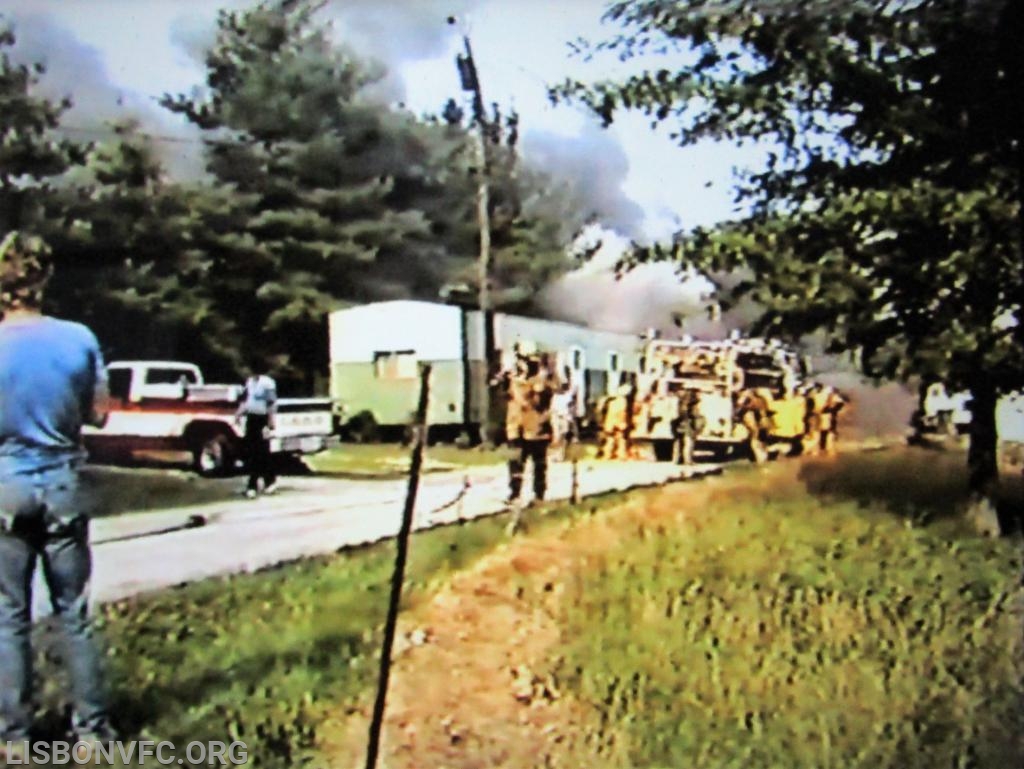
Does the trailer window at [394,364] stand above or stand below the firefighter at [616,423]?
above

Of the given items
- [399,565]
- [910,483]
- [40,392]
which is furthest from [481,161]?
[910,483]

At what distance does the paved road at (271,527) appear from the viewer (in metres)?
1.88

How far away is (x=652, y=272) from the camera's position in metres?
2.18

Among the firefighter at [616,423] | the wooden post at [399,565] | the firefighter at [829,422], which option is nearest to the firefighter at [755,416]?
the firefighter at [829,422]

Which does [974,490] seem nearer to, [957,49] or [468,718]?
[957,49]

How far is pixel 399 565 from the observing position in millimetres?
1988

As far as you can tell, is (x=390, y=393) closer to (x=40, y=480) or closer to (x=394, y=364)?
(x=394, y=364)

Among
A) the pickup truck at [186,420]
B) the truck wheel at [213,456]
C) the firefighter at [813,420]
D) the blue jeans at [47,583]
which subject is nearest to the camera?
the blue jeans at [47,583]

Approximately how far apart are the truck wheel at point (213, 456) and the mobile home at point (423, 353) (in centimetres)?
21

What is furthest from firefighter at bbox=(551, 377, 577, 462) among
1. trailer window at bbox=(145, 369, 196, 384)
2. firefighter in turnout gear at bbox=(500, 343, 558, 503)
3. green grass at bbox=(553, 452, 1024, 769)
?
trailer window at bbox=(145, 369, 196, 384)

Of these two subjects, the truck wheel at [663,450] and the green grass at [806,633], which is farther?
the truck wheel at [663,450]

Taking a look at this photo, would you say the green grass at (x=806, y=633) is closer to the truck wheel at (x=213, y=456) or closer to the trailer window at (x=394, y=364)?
the trailer window at (x=394, y=364)

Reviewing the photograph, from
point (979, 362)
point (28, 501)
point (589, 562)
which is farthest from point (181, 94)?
point (979, 362)

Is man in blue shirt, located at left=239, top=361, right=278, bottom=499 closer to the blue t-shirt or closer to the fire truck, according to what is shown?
the blue t-shirt
